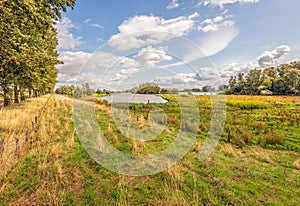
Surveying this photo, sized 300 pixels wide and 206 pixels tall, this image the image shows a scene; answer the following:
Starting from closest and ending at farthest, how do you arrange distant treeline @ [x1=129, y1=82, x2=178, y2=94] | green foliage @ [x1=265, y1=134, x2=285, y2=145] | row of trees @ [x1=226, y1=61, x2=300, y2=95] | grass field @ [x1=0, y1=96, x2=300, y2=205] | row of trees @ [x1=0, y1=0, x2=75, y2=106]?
grass field @ [x1=0, y1=96, x2=300, y2=205], row of trees @ [x1=0, y1=0, x2=75, y2=106], green foliage @ [x1=265, y1=134, x2=285, y2=145], distant treeline @ [x1=129, y1=82, x2=178, y2=94], row of trees @ [x1=226, y1=61, x2=300, y2=95]

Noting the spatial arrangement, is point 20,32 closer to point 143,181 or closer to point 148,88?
point 143,181

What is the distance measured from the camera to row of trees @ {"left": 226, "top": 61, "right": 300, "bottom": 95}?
66.1 meters

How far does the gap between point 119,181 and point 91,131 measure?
17.0 ft

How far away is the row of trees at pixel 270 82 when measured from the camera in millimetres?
66125

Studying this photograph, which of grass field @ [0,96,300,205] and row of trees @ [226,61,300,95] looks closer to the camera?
grass field @ [0,96,300,205]

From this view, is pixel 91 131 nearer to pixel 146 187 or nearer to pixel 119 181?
pixel 119 181

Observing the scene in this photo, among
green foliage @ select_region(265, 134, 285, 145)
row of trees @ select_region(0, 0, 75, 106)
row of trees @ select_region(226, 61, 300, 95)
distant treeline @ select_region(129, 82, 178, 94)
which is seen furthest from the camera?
row of trees @ select_region(226, 61, 300, 95)

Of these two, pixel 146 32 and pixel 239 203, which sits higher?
pixel 146 32

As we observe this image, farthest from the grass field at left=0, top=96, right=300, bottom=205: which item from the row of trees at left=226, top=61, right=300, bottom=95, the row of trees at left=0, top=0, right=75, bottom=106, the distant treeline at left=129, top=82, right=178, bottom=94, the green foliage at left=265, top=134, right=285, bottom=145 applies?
the row of trees at left=226, top=61, right=300, bottom=95

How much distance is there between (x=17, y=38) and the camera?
229 inches

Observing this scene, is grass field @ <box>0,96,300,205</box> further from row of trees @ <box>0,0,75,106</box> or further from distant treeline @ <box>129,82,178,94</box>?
distant treeline @ <box>129,82,178,94</box>

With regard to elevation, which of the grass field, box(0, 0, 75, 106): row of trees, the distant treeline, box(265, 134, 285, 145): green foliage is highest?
box(0, 0, 75, 106): row of trees

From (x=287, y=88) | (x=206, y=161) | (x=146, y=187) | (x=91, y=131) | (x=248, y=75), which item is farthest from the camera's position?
(x=248, y=75)

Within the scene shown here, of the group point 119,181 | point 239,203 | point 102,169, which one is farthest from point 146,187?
point 239,203
